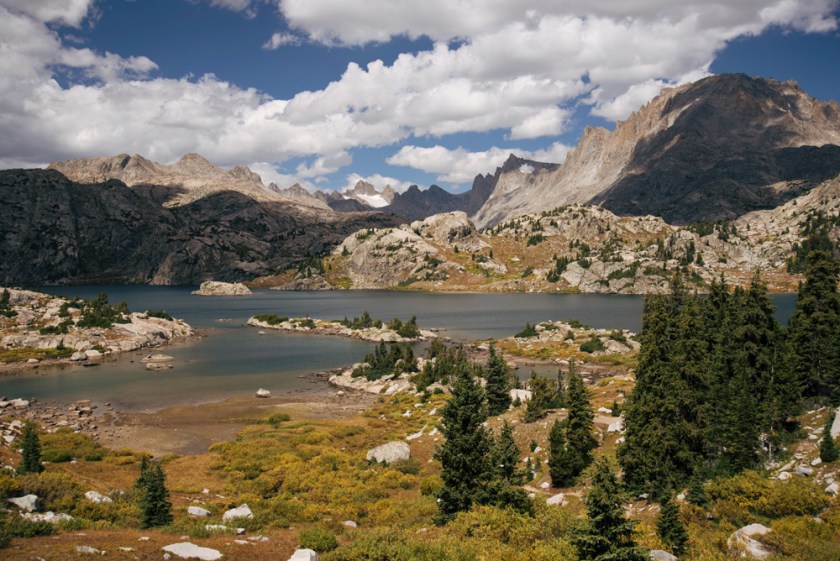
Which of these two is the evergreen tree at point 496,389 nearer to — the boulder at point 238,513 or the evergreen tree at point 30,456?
the boulder at point 238,513

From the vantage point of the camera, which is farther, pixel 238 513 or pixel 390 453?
pixel 390 453

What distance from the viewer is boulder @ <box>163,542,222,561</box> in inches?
740

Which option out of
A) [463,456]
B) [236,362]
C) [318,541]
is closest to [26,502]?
[318,541]

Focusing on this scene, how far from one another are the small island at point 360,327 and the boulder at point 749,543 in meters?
109

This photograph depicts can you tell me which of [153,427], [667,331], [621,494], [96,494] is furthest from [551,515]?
[153,427]

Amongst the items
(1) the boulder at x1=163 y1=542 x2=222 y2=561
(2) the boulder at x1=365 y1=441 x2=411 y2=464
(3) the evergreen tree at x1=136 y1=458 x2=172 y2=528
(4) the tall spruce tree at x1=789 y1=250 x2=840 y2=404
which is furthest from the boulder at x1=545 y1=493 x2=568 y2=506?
(3) the evergreen tree at x1=136 y1=458 x2=172 y2=528

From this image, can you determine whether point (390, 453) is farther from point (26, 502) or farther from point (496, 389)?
point (26, 502)

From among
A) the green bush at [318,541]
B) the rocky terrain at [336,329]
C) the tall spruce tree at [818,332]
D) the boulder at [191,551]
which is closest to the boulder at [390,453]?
the green bush at [318,541]

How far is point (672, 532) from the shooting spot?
2077 centimetres

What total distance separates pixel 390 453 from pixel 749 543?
31.1 metres

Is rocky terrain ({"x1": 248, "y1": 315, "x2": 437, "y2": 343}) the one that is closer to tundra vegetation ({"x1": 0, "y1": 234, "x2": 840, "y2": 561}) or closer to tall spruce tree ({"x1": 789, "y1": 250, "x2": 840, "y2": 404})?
tundra vegetation ({"x1": 0, "y1": 234, "x2": 840, "y2": 561})

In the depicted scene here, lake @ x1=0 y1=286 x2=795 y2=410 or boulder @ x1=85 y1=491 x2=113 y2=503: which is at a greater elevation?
boulder @ x1=85 y1=491 x2=113 y2=503

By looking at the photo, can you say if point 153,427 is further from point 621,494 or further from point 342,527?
point 621,494

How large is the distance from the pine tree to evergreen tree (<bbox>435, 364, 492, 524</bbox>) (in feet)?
29.4
